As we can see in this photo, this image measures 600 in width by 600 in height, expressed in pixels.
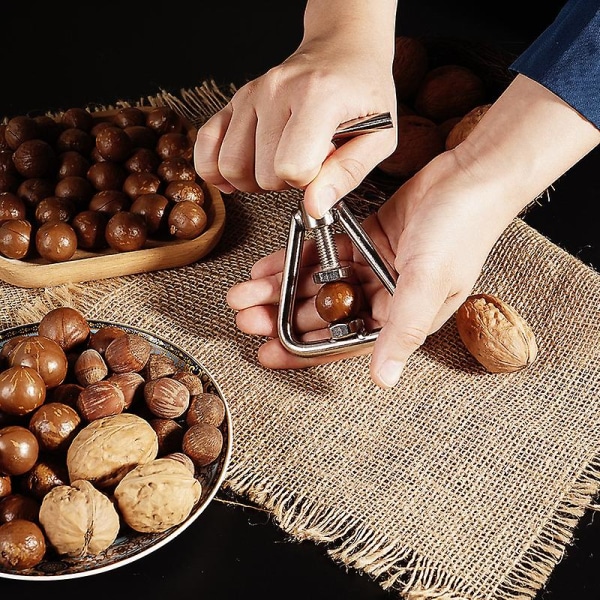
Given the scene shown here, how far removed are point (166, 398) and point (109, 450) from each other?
13 centimetres

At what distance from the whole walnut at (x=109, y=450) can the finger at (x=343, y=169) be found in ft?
1.13

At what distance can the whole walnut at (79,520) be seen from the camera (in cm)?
96

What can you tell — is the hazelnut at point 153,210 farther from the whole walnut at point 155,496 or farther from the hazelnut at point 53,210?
the whole walnut at point 155,496

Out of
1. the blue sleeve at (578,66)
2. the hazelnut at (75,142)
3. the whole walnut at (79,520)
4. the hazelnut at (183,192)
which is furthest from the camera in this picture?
the hazelnut at (75,142)

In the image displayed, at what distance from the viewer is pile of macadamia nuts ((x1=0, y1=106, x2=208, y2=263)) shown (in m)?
1.43

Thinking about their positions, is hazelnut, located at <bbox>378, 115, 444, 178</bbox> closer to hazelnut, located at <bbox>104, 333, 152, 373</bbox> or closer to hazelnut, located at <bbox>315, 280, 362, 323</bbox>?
hazelnut, located at <bbox>315, 280, 362, 323</bbox>

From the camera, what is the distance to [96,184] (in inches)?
60.9

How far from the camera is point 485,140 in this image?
124 cm

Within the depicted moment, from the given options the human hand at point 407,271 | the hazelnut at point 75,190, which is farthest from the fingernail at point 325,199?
the hazelnut at point 75,190

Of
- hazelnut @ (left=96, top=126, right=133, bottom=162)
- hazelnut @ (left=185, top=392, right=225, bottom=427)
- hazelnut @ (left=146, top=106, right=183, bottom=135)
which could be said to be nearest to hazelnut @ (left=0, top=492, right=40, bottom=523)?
hazelnut @ (left=185, top=392, right=225, bottom=427)

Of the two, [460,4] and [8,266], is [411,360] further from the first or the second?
[460,4]

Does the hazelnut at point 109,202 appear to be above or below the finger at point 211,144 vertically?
below

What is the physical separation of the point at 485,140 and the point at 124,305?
0.61 meters

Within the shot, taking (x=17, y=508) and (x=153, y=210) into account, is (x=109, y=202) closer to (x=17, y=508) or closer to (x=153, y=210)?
(x=153, y=210)
